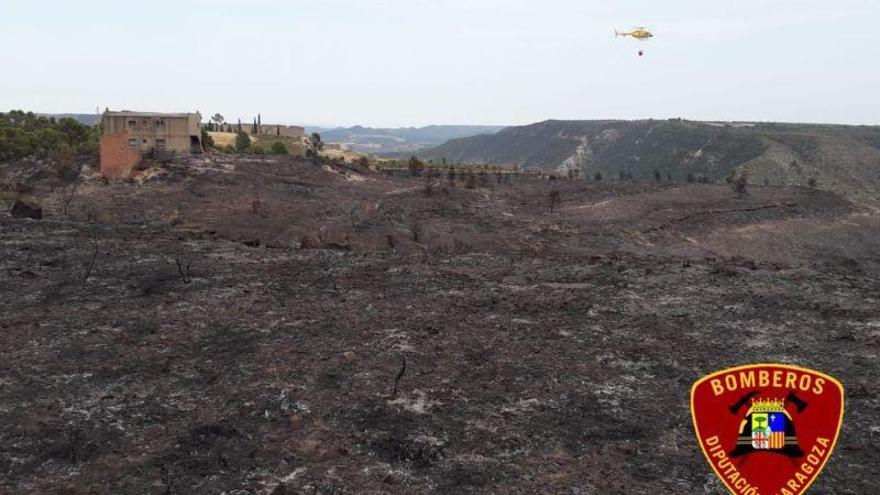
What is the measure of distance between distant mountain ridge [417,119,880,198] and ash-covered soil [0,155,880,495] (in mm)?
71996

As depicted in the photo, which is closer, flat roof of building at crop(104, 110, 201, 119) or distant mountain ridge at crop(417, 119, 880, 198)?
flat roof of building at crop(104, 110, 201, 119)

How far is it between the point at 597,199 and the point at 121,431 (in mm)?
41213

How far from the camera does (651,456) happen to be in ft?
34.8

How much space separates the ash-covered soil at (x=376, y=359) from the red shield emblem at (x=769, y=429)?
634 cm

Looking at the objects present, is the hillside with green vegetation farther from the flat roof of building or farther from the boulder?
the boulder

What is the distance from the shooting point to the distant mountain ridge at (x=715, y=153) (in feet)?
312

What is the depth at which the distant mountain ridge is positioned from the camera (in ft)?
312

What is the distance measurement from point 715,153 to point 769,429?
128789mm

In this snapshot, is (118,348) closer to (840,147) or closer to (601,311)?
(601,311)

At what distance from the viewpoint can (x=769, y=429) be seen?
3.59 metres

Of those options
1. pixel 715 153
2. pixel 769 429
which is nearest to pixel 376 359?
pixel 769 429

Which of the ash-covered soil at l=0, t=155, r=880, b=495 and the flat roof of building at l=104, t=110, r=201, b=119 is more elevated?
the flat roof of building at l=104, t=110, r=201, b=119

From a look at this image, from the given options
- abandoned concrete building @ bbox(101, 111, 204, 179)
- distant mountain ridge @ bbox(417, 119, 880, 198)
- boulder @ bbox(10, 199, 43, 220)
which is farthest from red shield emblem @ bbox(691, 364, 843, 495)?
distant mountain ridge @ bbox(417, 119, 880, 198)

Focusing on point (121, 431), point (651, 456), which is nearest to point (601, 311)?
point (651, 456)
